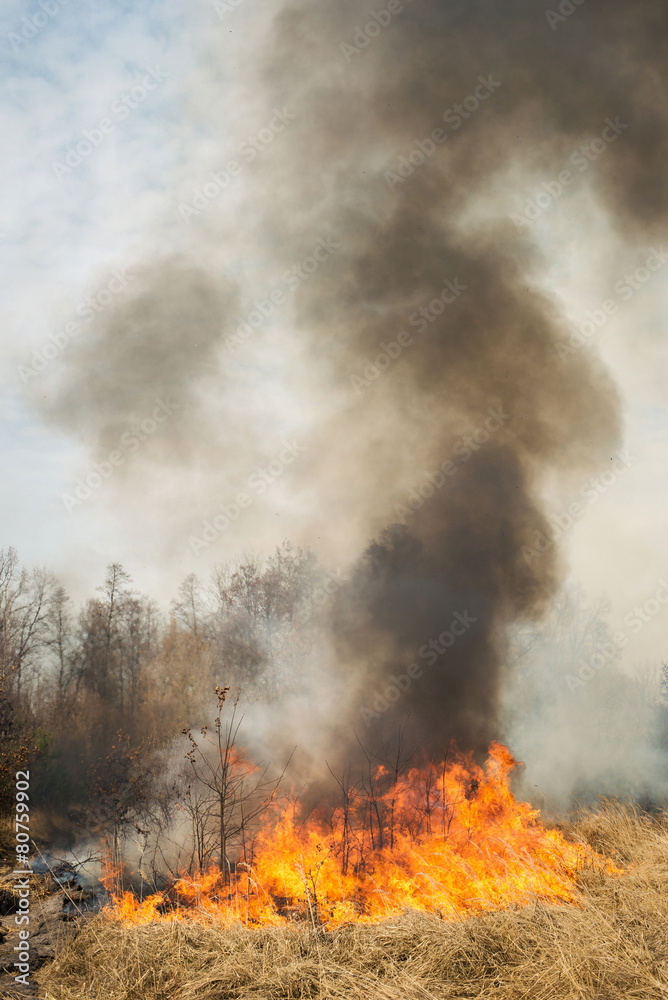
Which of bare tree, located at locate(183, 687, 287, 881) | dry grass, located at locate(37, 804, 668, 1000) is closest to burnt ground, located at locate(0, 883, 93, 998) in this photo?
dry grass, located at locate(37, 804, 668, 1000)

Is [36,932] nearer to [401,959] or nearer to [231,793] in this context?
[401,959]

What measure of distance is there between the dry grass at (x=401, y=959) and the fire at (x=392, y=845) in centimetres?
389

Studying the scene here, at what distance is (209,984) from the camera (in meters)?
4.43

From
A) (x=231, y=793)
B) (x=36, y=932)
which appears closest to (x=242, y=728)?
(x=231, y=793)

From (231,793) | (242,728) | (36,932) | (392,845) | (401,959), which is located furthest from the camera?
(242,728)

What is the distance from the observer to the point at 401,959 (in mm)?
4645

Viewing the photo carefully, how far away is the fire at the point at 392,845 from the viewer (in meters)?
9.86

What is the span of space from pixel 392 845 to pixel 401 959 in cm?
841

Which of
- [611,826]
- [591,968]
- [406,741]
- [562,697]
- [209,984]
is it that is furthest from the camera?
[562,697]

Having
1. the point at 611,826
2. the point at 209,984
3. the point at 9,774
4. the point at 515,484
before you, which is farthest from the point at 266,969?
the point at 515,484

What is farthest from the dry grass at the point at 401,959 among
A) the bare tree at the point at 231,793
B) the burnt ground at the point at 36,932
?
the bare tree at the point at 231,793

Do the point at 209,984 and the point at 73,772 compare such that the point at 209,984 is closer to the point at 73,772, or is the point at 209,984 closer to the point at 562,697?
the point at 73,772

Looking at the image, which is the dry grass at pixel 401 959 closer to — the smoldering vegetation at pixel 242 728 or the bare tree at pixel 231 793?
the smoldering vegetation at pixel 242 728

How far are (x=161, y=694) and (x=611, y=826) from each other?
22234mm
